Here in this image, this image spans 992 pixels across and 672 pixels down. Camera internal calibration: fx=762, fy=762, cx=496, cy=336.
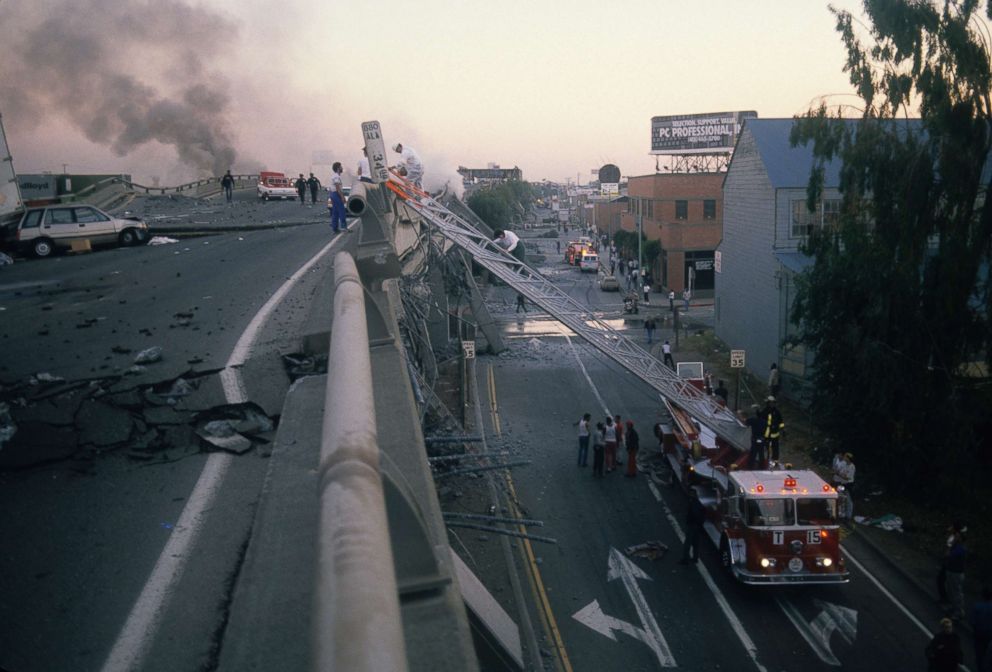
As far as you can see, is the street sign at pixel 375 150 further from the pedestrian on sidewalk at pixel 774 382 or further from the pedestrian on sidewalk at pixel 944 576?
the pedestrian on sidewalk at pixel 774 382

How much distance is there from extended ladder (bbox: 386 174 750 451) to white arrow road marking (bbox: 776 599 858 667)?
3.56 metres

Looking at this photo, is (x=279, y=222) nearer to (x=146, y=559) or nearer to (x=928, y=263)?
(x=928, y=263)

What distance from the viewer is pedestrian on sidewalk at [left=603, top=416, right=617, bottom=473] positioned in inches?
707

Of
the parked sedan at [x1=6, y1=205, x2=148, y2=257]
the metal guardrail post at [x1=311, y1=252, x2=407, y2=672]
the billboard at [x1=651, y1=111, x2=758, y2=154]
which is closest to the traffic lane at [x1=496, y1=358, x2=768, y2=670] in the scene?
the metal guardrail post at [x1=311, y1=252, x2=407, y2=672]

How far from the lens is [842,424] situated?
667 inches

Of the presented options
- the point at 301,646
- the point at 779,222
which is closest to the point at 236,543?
the point at 301,646

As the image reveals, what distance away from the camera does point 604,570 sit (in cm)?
1343

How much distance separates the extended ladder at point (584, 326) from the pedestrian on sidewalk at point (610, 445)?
1.88 m

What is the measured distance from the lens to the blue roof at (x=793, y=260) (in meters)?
24.8

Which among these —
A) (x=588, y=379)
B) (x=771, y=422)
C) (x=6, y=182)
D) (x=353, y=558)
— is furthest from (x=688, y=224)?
(x=353, y=558)

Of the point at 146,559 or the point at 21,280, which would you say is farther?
the point at 21,280

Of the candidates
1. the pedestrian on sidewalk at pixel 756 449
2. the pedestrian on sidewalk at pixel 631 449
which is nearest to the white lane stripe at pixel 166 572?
the pedestrian on sidewalk at pixel 756 449

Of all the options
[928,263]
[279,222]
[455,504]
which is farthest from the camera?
[279,222]

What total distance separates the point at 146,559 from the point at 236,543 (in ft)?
1.60
